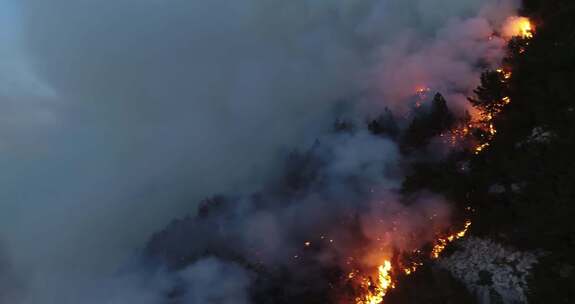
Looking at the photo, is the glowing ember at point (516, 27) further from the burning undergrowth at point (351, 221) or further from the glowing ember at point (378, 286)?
the glowing ember at point (378, 286)

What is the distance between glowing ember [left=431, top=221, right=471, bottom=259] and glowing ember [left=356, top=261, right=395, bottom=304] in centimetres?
205

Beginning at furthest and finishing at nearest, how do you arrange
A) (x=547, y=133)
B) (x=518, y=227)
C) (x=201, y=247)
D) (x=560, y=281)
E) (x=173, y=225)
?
(x=173, y=225) → (x=201, y=247) → (x=547, y=133) → (x=518, y=227) → (x=560, y=281)

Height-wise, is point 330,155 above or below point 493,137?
above

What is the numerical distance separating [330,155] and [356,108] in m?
8.50

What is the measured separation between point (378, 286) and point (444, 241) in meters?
3.16

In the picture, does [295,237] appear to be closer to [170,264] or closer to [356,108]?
[170,264]

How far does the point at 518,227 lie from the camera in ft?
45.7

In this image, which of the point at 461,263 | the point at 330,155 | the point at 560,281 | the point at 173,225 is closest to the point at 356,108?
the point at 330,155

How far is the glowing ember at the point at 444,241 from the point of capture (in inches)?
621

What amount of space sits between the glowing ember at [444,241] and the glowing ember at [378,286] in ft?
6.74

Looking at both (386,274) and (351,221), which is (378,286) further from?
(351,221)

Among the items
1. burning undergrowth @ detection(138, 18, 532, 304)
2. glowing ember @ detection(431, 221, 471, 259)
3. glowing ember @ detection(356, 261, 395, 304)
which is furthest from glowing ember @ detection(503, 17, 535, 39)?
glowing ember @ detection(356, 261, 395, 304)

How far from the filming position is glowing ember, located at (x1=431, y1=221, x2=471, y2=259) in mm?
15773

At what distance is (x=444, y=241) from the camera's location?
16.2 metres
